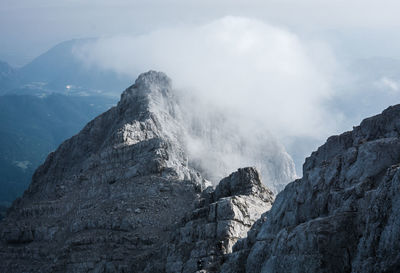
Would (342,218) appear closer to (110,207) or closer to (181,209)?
(181,209)

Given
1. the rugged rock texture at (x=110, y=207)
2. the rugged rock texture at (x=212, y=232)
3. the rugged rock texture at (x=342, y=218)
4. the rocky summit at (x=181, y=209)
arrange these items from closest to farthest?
the rugged rock texture at (x=342, y=218) → the rocky summit at (x=181, y=209) → the rugged rock texture at (x=212, y=232) → the rugged rock texture at (x=110, y=207)

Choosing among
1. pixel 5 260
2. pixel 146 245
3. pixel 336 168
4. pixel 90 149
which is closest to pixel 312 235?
pixel 336 168

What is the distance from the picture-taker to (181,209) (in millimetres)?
111188

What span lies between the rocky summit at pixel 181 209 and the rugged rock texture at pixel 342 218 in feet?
0.33

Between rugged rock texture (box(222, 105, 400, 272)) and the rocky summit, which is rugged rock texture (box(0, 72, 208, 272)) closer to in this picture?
the rocky summit

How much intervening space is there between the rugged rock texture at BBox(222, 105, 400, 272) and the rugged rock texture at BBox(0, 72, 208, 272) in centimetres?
2888

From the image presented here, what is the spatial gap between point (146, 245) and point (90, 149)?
5677cm

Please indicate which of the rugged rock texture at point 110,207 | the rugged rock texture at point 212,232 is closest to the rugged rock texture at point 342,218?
the rugged rock texture at point 212,232

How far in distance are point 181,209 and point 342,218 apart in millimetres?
64458

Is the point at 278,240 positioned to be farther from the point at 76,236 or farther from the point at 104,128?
the point at 104,128

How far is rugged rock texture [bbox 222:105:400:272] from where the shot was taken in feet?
141

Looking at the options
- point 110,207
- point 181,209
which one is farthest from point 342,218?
point 110,207

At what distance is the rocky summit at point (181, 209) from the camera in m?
47.5

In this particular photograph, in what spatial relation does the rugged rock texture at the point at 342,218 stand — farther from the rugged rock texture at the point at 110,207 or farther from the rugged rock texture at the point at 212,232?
the rugged rock texture at the point at 110,207
